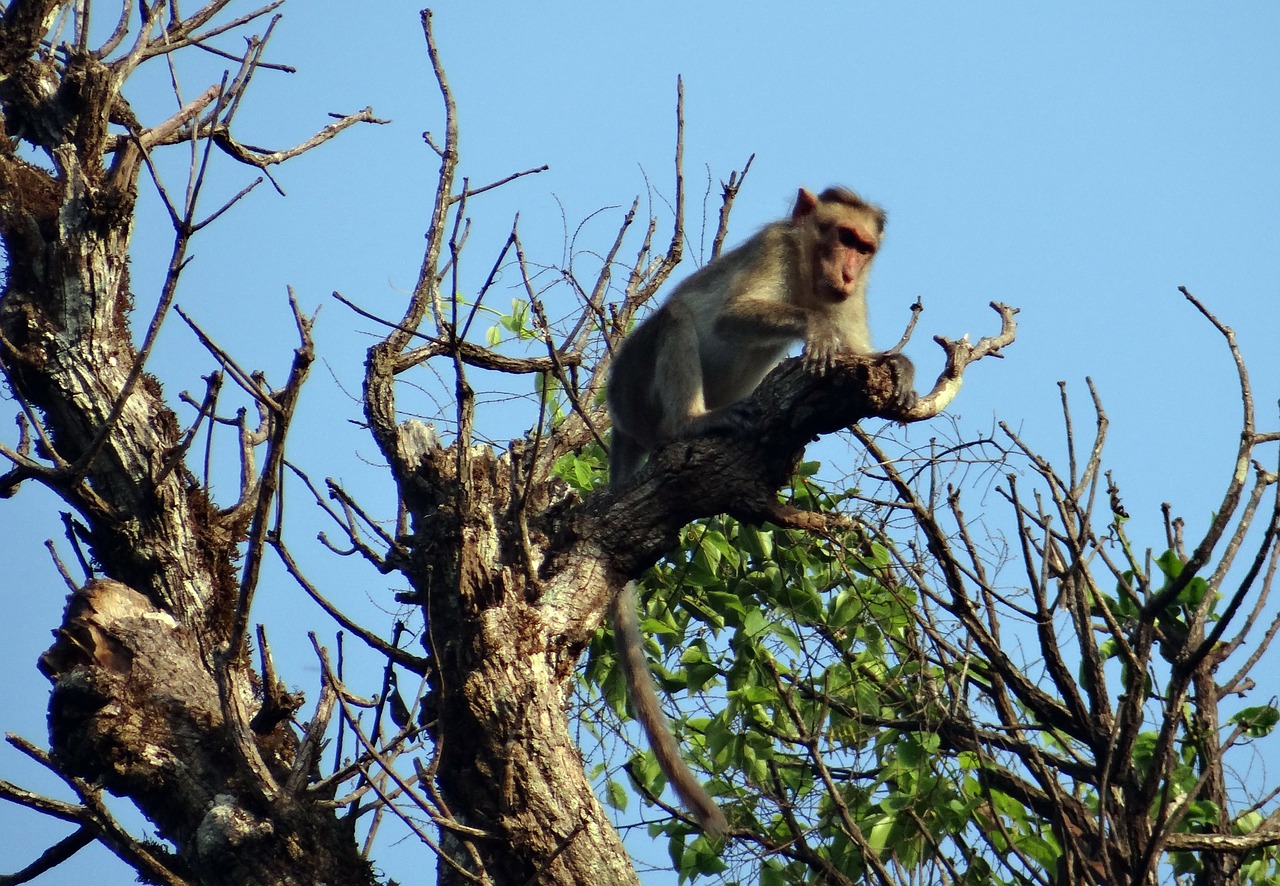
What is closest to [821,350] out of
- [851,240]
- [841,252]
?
[841,252]

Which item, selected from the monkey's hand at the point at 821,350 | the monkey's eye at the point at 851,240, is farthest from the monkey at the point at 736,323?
the monkey's hand at the point at 821,350

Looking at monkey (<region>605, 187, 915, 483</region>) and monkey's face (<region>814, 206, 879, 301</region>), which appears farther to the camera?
monkey's face (<region>814, 206, 879, 301</region>)

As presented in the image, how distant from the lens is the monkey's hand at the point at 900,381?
466 cm

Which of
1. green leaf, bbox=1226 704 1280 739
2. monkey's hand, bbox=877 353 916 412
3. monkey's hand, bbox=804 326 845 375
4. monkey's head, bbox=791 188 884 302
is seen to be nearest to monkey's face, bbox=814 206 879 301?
monkey's head, bbox=791 188 884 302

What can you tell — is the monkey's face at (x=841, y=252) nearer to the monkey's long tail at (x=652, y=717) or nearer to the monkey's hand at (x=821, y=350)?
the monkey's hand at (x=821, y=350)

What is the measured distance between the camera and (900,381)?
4699 millimetres

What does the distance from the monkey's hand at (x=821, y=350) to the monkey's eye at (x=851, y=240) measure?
1.58 m

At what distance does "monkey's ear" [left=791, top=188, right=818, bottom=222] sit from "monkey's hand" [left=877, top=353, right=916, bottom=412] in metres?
2.57

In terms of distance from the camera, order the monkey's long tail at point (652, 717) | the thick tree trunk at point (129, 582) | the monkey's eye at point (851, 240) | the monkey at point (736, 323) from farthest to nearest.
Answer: the monkey's eye at point (851, 240), the monkey at point (736, 323), the monkey's long tail at point (652, 717), the thick tree trunk at point (129, 582)

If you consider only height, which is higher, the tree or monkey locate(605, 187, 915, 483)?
monkey locate(605, 187, 915, 483)

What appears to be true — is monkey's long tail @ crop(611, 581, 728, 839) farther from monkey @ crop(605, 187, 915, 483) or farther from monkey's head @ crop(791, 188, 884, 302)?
monkey's head @ crop(791, 188, 884, 302)

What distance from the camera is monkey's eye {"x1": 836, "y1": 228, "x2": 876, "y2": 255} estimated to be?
23.1 ft

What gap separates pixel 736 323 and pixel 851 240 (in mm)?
1041

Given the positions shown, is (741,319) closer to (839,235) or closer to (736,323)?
(736,323)
